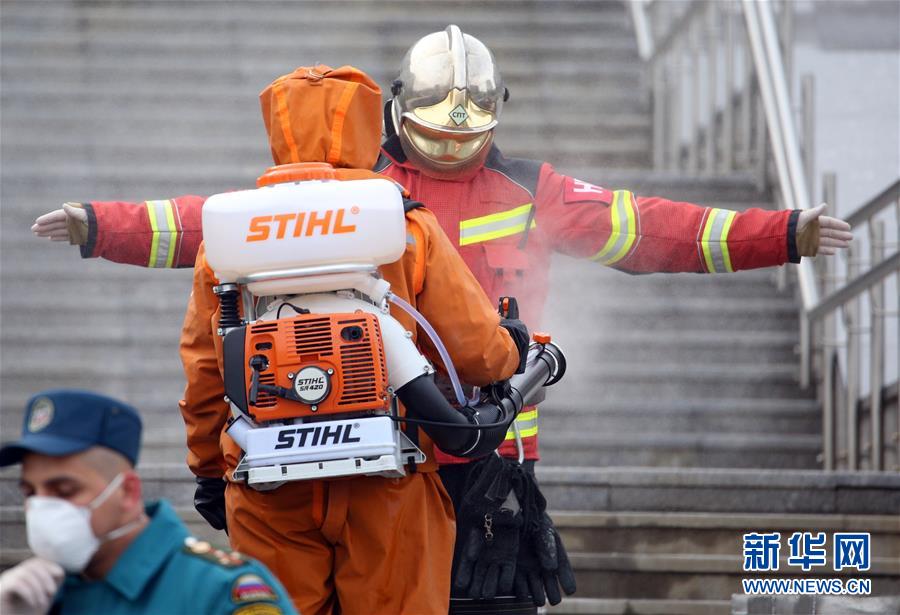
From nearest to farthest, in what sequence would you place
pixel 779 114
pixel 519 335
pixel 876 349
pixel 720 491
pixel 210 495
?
1. pixel 519 335
2. pixel 210 495
3. pixel 720 491
4. pixel 876 349
5. pixel 779 114

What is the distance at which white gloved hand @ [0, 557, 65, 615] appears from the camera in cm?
316

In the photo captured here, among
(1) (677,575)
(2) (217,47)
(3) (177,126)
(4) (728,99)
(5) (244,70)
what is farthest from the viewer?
(2) (217,47)

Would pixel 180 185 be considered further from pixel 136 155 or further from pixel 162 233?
pixel 162 233

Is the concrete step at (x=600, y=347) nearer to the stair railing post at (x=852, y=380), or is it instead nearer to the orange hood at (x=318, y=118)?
the stair railing post at (x=852, y=380)

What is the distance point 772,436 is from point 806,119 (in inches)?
72.7

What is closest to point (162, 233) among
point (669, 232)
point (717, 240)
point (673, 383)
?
point (669, 232)

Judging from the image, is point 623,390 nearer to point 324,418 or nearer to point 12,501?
point 12,501

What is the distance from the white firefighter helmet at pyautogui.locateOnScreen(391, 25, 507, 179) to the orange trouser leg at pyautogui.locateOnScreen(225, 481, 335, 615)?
145 centimetres

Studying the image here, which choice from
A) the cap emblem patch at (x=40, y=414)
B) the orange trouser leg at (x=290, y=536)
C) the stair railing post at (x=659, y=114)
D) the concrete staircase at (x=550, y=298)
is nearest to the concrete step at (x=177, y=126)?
the concrete staircase at (x=550, y=298)

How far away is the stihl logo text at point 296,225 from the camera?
4.22 meters

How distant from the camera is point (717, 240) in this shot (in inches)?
223

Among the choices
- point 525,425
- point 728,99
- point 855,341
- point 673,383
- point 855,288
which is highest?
point 728,99

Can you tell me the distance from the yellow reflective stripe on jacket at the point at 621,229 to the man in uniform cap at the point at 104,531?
2.57 metres

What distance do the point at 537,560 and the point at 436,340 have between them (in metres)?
0.98
